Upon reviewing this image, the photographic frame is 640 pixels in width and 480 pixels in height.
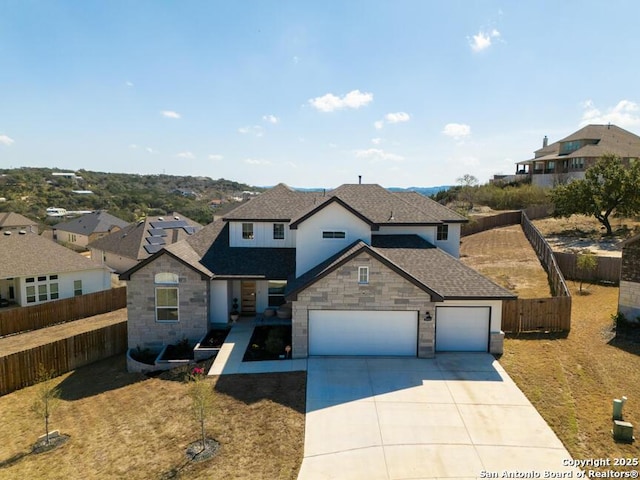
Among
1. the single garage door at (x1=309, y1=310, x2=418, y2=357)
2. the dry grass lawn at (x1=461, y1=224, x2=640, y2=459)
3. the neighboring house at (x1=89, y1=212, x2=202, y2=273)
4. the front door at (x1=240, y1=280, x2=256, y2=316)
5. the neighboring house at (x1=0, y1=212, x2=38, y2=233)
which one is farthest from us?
the neighboring house at (x1=0, y1=212, x2=38, y2=233)

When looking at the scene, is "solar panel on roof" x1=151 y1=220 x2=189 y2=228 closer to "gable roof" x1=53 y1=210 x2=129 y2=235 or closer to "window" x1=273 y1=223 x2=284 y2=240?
"window" x1=273 y1=223 x2=284 y2=240

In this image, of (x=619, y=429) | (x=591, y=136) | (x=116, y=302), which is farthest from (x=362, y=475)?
(x=591, y=136)

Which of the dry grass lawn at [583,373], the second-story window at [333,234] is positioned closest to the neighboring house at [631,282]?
the dry grass lawn at [583,373]

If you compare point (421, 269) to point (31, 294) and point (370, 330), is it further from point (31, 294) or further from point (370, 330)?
point (31, 294)

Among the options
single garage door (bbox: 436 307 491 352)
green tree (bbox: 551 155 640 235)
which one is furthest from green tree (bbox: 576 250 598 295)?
single garage door (bbox: 436 307 491 352)

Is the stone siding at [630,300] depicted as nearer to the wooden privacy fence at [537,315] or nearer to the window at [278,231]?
the wooden privacy fence at [537,315]

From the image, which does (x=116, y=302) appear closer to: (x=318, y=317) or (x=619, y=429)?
(x=318, y=317)

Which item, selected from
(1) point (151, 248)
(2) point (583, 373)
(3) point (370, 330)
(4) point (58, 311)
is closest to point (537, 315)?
(2) point (583, 373)
